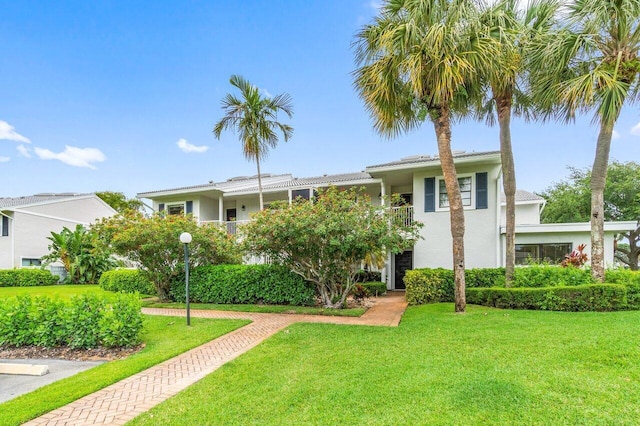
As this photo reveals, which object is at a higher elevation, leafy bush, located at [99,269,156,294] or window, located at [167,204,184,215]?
window, located at [167,204,184,215]

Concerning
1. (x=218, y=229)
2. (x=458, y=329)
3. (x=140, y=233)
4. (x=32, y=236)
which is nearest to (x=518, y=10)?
(x=458, y=329)

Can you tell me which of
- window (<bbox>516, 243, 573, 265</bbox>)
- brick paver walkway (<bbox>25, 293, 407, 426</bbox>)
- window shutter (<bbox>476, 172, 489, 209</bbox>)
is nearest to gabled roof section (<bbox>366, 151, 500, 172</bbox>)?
window shutter (<bbox>476, 172, 489, 209</bbox>)

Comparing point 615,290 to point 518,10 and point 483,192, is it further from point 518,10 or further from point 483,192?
point 518,10

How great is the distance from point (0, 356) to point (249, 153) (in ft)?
39.0

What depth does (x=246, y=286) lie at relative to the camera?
12.5m

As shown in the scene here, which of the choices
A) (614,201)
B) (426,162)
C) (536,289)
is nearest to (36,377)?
(536,289)

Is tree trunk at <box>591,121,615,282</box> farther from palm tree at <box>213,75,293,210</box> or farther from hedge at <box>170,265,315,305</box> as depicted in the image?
palm tree at <box>213,75,293,210</box>

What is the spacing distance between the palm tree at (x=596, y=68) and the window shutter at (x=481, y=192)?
4084 millimetres

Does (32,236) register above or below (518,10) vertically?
below

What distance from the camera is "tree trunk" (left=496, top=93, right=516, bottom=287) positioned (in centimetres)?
1098

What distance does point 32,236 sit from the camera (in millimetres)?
22938

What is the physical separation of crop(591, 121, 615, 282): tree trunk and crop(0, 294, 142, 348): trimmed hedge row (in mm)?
12394

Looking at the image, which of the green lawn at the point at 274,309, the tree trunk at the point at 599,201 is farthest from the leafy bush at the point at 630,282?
the green lawn at the point at 274,309

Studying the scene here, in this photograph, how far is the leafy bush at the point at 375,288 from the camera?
1454 centimetres
